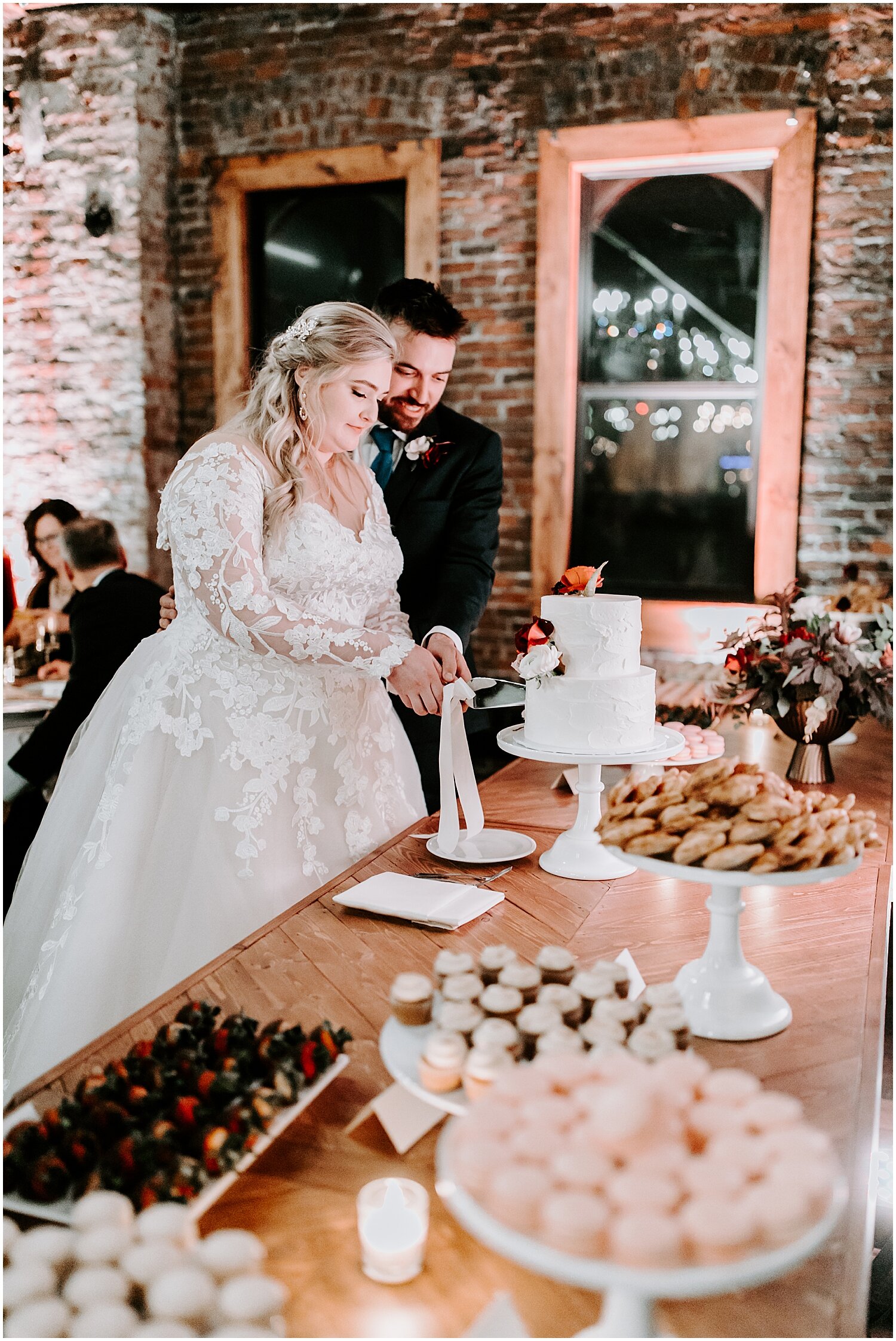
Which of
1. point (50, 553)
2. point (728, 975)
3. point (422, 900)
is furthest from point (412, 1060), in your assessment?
point (50, 553)

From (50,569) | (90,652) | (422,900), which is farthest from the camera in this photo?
(50,569)

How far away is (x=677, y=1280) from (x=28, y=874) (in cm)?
184

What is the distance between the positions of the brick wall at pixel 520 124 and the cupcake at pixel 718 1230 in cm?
407

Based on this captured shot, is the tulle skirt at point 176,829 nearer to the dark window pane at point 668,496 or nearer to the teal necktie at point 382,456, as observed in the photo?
the teal necktie at point 382,456

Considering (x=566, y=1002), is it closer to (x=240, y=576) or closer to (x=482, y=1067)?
(x=482, y=1067)

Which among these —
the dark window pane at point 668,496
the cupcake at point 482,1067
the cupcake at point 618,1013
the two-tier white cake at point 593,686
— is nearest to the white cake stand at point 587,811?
the two-tier white cake at point 593,686

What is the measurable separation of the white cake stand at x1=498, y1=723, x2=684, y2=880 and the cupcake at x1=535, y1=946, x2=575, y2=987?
63 cm

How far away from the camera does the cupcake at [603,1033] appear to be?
38.5 inches

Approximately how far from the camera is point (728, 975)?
4.31 ft

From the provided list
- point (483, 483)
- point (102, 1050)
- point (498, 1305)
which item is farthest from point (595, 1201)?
point (483, 483)

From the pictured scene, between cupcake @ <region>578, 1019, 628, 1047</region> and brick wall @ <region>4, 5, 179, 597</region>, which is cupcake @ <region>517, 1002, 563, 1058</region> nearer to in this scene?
cupcake @ <region>578, 1019, 628, 1047</region>

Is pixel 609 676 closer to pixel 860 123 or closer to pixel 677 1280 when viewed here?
pixel 677 1280

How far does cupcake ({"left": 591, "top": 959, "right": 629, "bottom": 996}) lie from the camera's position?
3.59ft

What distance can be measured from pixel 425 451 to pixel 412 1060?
2.17 m
